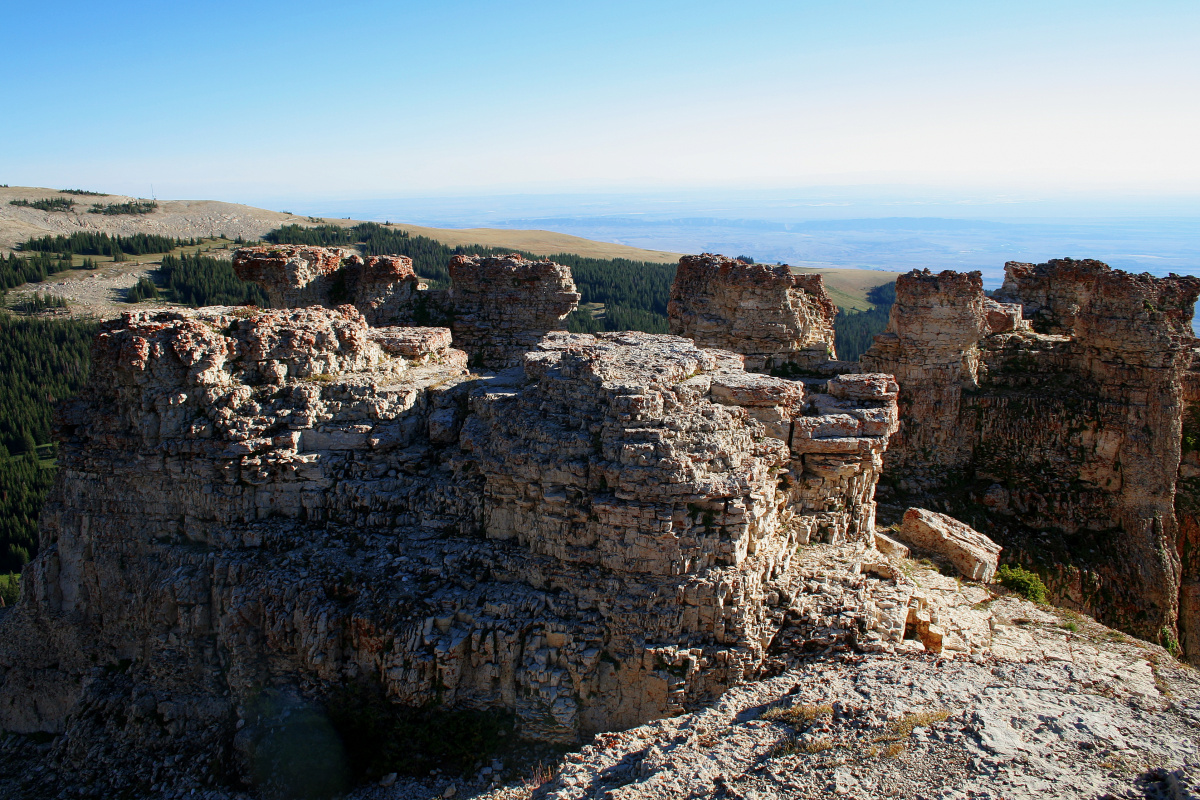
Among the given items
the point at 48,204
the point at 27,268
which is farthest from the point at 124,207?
the point at 27,268

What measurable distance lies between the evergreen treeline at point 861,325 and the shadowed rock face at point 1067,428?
32.9m

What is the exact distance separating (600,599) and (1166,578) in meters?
18.6

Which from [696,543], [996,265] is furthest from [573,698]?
[996,265]

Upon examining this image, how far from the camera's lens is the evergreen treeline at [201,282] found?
2500 inches

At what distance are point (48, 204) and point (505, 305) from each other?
3704 inches

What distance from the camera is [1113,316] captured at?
21.8m

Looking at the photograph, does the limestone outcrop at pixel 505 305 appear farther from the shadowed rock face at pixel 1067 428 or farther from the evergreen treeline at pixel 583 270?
the evergreen treeline at pixel 583 270

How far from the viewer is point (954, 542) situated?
731 inches

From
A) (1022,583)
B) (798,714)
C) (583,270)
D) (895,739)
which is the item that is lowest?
(1022,583)

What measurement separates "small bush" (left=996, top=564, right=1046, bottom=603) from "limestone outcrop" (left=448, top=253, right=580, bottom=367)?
46.0ft

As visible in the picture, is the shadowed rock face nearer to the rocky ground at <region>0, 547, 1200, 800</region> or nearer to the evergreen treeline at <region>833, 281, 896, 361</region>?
the rocky ground at <region>0, 547, 1200, 800</region>

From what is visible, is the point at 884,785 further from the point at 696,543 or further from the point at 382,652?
the point at 382,652

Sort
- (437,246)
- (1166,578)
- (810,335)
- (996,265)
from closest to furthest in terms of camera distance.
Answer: (1166,578) → (810,335) → (437,246) → (996,265)

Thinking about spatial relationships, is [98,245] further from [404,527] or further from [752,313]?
[404,527]
